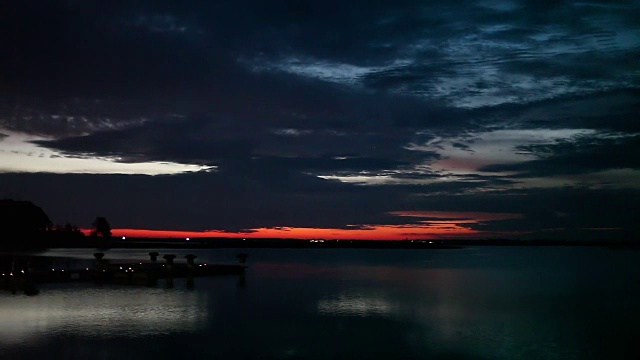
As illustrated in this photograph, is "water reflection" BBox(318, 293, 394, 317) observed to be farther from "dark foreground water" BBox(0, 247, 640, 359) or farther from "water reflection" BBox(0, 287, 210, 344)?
"water reflection" BBox(0, 287, 210, 344)

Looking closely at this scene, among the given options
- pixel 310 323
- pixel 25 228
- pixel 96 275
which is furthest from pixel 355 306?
pixel 25 228

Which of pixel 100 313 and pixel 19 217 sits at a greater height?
pixel 19 217

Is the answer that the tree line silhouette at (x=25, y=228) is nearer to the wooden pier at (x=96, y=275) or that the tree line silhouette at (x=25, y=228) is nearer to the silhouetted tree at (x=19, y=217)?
the silhouetted tree at (x=19, y=217)

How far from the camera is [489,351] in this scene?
21.8 meters

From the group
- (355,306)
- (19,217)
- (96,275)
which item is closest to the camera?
(355,306)

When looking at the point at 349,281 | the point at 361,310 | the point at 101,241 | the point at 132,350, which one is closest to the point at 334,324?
the point at 361,310

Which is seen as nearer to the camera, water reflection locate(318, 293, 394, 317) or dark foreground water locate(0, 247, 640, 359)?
dark foreground water locate(0, 247, 640, 359)

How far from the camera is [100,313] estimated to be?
91.3ft

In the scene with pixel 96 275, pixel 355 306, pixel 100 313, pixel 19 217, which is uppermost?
pixel 19 217

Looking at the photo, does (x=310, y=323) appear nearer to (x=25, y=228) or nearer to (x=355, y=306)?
(x=355, y=306)

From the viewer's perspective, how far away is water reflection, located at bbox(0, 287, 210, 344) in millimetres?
23250

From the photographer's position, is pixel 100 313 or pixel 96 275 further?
pixel 96 275

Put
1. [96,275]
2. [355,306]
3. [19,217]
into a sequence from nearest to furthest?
[355,306] → [96,275] → [19,217]

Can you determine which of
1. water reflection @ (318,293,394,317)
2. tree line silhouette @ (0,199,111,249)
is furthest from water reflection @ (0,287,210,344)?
tree line silhouette @ (0,199,111,249)
